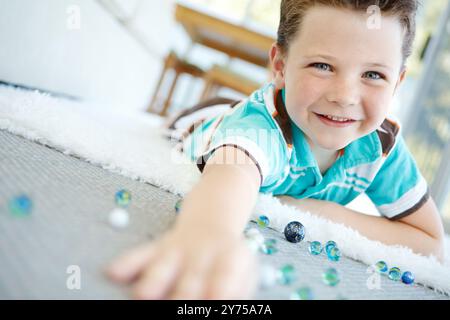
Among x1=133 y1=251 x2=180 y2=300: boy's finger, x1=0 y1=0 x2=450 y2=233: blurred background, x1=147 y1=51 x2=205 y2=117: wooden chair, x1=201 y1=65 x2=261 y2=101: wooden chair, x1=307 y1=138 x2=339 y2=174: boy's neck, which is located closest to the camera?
x1=133 y1=251 x2=180 y2=300: boy's finger

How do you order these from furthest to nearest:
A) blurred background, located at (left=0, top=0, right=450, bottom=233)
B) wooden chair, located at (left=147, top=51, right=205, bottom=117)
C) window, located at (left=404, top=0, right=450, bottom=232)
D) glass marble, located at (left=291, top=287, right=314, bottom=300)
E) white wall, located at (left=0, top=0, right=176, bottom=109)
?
wooden chair, located at (left=147, top=51, right=205, bottom=117) → window, located at (left=404, top=0, right=450, bottom=232) → blurred background, located at (left=0, top=0, right=450, bottom=233) → white wall, located at (left=0, top=0, right=176, bottom=109) → glass marble, located at (left=291, top=287, right=314, bottom=300)

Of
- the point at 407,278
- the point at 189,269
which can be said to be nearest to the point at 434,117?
the point at 407,278

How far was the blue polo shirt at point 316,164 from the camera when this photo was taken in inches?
28.3

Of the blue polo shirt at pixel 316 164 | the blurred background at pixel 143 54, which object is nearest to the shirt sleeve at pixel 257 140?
the blue polo shirt at pixel 316 164

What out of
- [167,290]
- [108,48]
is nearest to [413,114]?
[108,48]

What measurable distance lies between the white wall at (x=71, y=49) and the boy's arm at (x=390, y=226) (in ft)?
3.30

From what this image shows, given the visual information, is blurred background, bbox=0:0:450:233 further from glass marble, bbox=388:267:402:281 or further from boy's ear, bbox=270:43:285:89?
glass marble, bbox=388:267:402:281

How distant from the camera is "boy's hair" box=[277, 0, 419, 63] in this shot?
70cm

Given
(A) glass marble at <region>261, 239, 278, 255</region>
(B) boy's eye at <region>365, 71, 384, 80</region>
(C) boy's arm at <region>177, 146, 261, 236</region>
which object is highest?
(B) boy's eye at <region>365, 71, 384, 80</region>

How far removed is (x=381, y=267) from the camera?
63 centimetres

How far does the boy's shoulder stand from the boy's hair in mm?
175

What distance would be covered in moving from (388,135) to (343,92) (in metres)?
0.29

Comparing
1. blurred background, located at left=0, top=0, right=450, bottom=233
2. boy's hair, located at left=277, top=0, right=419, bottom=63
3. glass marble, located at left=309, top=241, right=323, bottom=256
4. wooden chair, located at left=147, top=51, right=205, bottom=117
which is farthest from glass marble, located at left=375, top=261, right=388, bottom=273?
wooden chair, located at left=147, top=51, right=205, bottom=117

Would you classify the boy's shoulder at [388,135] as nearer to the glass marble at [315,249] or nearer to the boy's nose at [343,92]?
the boy's nose at [343,92]
